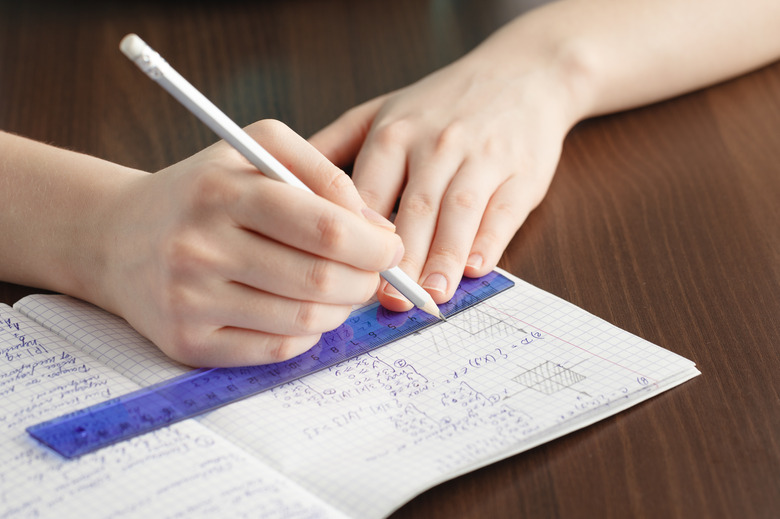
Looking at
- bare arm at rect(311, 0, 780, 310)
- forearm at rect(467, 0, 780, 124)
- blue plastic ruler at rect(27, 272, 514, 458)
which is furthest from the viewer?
forearm at rect(467, 0, 780, 124)

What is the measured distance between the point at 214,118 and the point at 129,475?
24 centimetres

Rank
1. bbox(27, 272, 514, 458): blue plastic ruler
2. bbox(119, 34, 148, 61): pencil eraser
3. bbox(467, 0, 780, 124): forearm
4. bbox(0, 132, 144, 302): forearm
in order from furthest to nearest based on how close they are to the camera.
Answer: bbox(467, 0, 780, 124): forearm, bbox(0, 132, 144, 302): forearm, bbox(27, 272, 514, 458): blue plastic ruler, bbox(119, 34, 148, 61): pencil eraser

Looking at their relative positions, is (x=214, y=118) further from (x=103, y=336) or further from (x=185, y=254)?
(x=103, y=336)

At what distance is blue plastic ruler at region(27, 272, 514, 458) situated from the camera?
1.70ft

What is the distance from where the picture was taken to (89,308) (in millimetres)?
653

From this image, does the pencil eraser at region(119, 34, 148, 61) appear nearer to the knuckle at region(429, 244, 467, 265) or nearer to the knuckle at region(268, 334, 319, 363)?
the knuckle at region(268, 334, 319, 363)

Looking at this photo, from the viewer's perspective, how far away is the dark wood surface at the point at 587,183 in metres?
0.50

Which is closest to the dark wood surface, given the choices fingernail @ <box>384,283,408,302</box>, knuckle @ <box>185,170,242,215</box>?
fingernail @ <box>384,283,408,302</box>

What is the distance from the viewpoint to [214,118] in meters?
0.49

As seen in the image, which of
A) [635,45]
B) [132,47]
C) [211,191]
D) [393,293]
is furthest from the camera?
[635,45]

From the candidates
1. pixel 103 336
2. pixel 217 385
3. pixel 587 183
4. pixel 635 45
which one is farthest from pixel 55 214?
pixel 635 45

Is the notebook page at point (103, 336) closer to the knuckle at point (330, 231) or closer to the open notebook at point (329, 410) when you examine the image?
the open notebook at point (329, 410)

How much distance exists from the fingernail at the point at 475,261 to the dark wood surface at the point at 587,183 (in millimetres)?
37

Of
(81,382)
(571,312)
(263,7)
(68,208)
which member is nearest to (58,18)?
(263,7)
